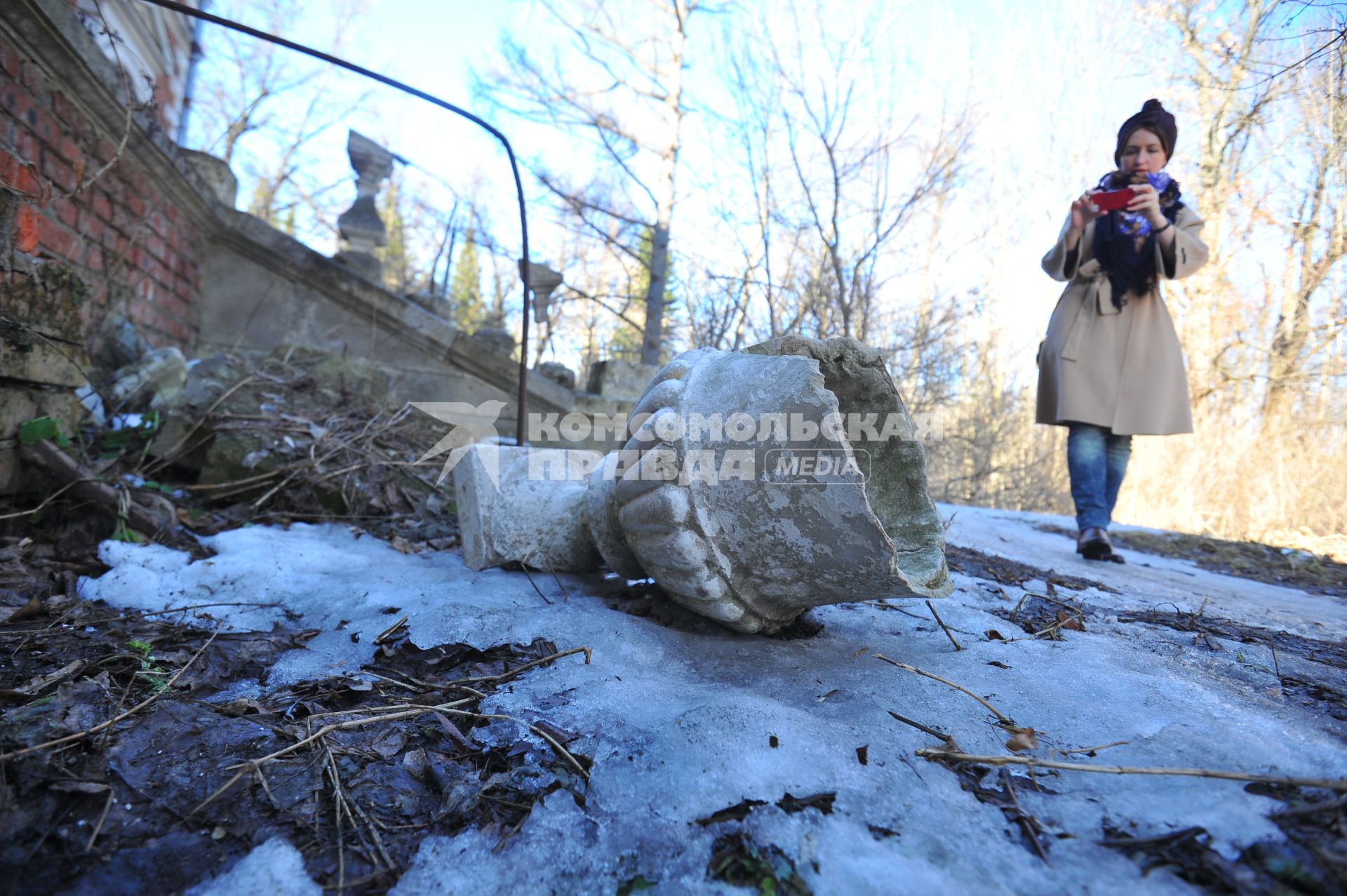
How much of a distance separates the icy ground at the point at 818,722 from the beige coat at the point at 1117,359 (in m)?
1.03

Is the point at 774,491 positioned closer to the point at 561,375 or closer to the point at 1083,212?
the point at 1083,212

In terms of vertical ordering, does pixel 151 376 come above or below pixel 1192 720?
above

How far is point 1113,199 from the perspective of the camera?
8.54 feet

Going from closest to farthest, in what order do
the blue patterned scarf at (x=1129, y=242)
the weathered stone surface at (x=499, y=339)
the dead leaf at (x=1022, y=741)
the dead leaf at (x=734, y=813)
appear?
1. the dead leaf at (x=734, y=813)
2. the dead leaf at (x=1022, y=741)
3. the blue patterned scarf at (x=1129, y=242)
4. the weathered stone surface at (x=499, y=339)

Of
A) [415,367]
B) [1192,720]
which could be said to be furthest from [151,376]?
[1192,720]

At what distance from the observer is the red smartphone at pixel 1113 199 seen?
2561mm

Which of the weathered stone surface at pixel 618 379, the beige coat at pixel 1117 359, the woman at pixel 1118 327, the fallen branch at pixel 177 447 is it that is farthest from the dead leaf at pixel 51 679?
the weathered stone surface at pixel 618 379

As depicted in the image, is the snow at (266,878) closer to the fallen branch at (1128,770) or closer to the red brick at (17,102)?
the fallen branch at (1128,770)

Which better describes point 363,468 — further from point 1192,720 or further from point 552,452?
point 1192,720

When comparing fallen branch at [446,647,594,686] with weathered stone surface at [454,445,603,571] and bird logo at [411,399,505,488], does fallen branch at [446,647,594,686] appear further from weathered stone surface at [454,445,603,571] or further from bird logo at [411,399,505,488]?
bird logo at [411,399,505,488]

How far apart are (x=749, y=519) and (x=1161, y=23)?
22.1 ft

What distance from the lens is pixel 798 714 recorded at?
39.5 inches

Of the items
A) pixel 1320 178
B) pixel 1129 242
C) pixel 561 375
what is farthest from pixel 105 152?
pixel 1320 178

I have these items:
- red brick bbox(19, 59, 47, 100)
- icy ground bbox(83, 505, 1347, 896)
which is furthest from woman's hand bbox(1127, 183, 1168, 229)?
red brick bbox(19, 59, 47, 100)
